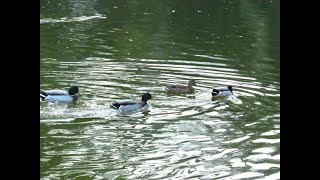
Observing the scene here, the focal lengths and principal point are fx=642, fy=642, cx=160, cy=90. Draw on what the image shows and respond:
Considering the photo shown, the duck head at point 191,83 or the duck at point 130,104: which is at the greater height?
the duck head at point 191,83

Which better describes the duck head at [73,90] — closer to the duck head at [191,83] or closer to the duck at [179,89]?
the duck at [179,89]

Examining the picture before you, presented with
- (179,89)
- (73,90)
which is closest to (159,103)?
(179,89)

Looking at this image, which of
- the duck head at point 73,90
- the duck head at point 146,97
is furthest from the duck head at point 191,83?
the duck head at point 73,90

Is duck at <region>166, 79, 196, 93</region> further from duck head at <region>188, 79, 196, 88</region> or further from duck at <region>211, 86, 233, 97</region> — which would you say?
duck at <region>211, 86, 233, 97</region>

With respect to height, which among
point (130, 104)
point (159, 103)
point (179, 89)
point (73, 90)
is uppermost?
point (73, 90)

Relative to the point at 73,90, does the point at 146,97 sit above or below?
below

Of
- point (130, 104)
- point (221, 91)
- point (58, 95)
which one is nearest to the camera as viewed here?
point (130, 104)

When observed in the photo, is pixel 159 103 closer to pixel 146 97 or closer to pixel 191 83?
pixel 146 97

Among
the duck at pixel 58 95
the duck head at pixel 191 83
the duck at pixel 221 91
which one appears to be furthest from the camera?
the duck head at pixel 191 83

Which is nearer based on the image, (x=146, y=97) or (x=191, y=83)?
(x=146, y=97)

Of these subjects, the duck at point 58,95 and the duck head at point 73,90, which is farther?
the duck head at point 73,90

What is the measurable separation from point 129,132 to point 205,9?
24.2 m
